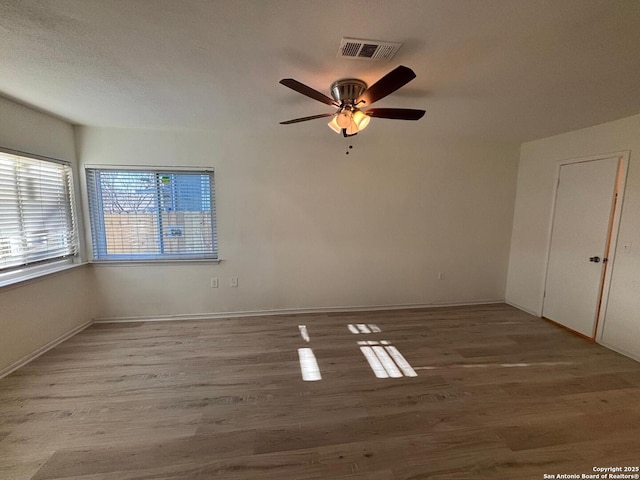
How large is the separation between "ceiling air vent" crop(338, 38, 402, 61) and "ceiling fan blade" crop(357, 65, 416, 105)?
143 millimetres

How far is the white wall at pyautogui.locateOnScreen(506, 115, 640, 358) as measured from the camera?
257cm

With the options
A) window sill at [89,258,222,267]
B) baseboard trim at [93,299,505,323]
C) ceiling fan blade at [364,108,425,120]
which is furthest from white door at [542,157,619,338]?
window sill at [89,258,222,267]

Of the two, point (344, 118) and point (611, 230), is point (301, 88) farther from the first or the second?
point (611, 230)

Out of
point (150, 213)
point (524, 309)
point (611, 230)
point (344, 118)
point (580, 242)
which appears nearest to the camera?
point (344, 118)

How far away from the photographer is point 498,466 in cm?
148

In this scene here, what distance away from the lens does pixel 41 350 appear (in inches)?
101

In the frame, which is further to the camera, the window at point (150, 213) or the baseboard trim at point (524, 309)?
the baseboard trim at point (524, 309)

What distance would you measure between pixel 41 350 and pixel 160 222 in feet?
5.48

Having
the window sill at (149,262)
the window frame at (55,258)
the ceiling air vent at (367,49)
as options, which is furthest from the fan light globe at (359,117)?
the window frame at (55,258)

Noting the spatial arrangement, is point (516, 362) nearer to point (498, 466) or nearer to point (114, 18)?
point (498, 466)

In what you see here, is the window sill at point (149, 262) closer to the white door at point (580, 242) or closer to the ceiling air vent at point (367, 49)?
the ceiling air vent at point (367, 49)

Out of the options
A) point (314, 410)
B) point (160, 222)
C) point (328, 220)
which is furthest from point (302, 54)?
point (160, 222)

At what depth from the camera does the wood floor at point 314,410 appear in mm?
1490

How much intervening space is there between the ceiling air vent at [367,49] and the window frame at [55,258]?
2972mm
